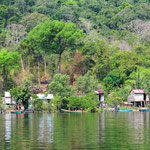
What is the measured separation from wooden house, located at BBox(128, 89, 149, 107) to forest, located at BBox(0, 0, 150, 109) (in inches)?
42.4

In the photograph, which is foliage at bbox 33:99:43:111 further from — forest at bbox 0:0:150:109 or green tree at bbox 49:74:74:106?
green tree at bbox 49:74:74:106

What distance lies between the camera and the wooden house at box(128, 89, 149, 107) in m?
71.1

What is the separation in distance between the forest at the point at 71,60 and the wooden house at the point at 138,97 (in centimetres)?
108

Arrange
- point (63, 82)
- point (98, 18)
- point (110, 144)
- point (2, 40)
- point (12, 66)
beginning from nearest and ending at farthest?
point (110, 144)
point (63, 82)
point (12, 66)
point (2, 40)
point (98, 18)

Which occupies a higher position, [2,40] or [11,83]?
[2,40]

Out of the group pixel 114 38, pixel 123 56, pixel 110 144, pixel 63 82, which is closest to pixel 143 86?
pixel 123 56

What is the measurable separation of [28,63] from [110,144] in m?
56.0

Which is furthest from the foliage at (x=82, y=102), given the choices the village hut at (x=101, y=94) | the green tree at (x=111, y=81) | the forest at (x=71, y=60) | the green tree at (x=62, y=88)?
the green tree at (x=111, y=81)

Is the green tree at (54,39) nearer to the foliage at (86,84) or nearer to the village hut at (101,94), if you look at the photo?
the foliage at (86,84)

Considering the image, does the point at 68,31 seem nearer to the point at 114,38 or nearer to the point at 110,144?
the point at 114,38

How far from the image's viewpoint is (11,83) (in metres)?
73.3

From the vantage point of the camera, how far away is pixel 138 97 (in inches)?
2815

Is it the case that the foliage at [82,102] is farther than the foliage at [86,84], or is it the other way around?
the foliage at [86,84]

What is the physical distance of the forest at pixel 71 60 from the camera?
2608 inches
